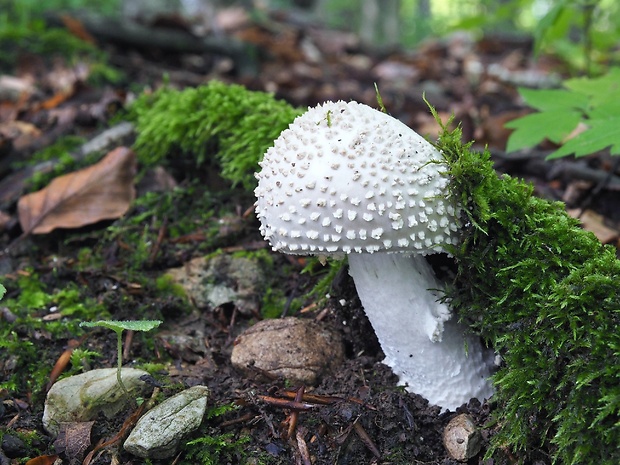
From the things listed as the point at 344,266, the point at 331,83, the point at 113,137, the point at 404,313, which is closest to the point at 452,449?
the point at 404,313

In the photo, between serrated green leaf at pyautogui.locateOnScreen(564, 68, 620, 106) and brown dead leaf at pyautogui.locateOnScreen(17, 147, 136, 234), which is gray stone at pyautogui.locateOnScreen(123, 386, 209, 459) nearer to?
brown dead leaf at pyautogui.locateOnScreen(17, 147, 136, 234)

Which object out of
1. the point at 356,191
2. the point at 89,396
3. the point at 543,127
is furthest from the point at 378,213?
the point at 543,127

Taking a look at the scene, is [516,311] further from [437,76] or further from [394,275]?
[437,76]

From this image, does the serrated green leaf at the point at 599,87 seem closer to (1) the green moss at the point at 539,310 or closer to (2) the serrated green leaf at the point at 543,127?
(2) the serrated green leaf at the point at 543,127

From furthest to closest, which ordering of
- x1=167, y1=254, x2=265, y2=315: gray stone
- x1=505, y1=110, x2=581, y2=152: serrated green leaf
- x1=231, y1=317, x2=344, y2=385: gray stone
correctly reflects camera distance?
x1=167, y1=254, x2=265, y2=315: gray stone, x1=505, y1=110, x2=581, y2=152: serrated green leaf, x1=231, y1=317, x2=344, y2=385: gray stone

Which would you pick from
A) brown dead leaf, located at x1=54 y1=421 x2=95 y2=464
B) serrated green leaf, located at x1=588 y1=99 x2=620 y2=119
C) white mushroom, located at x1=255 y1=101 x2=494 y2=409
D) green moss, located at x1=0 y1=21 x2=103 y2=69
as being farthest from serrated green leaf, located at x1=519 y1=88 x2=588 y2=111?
green moss, located at x1=0 y1=21 x2=103 y2=69

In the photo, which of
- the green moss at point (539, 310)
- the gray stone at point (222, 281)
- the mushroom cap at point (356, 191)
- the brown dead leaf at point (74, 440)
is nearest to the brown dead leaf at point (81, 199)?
the gray stone at point (222, 281)

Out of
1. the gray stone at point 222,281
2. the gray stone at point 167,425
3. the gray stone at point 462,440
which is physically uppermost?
the gray stone at point 167,425
